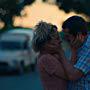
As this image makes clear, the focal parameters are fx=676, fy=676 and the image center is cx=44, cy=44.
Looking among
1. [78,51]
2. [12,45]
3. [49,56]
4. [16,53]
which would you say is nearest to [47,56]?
[49,56]

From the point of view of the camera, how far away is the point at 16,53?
93.2 feet

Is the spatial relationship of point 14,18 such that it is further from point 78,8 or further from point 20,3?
point 78,8

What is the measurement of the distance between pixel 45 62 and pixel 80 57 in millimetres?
279

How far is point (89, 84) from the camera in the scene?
17.3ft

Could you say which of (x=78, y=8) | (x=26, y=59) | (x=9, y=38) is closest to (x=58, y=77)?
(x=78, y=8)

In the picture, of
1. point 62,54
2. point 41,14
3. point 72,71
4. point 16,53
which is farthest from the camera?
point 16,53

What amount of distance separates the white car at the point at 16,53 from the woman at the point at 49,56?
67.8ft

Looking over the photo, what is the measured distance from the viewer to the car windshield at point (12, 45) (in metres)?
29.1

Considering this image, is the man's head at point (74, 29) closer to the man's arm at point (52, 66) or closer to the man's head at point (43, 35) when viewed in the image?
the man's head at point (43, 35)

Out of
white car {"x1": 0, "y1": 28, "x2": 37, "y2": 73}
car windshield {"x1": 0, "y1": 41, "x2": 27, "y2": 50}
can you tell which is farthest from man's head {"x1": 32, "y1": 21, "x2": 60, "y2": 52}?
car windshield {"x1": 0, "y1": 41, "x2": 27, "y2": 50}

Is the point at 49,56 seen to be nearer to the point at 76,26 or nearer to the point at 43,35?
the point at 43,35

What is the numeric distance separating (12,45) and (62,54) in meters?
24.4

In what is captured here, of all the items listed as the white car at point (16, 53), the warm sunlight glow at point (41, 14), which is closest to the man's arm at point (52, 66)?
the warm sunlight glow at point (41, 14)

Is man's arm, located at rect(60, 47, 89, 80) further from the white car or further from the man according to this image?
the white car
